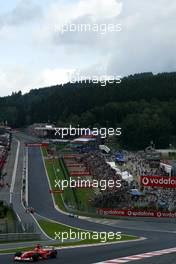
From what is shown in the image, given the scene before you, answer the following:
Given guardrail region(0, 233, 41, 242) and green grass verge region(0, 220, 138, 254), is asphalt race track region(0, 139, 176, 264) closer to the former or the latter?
green grass verge region(0, 220, 138, 254)

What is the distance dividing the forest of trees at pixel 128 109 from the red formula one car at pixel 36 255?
2263 inches

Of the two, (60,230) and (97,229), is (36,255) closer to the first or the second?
(60,230)

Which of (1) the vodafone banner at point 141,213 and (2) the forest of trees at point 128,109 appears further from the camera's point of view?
(2) the forest of trees at point 128,109

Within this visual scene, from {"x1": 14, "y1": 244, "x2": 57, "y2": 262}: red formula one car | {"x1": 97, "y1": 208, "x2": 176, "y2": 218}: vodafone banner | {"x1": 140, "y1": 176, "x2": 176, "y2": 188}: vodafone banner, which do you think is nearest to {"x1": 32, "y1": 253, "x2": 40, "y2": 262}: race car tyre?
{"x1": 14, "y1": 244, "x2": 57, "y2": 262}: red formula one car

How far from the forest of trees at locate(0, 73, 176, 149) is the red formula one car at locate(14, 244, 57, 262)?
189ft

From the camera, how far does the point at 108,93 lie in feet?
434

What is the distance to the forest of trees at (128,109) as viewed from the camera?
316ft

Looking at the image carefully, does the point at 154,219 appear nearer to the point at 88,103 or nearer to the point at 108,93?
the point at 88,103

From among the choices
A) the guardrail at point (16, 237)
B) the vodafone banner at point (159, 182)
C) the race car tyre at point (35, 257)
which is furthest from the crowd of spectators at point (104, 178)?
the race car tyre at point (35, 257)

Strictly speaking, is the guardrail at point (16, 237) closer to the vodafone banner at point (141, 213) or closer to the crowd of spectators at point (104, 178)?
the crowd of spectators at point (104, 178)

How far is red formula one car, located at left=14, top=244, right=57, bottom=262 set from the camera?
20750 millimetres

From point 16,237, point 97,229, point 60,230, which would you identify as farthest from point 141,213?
point 16,237

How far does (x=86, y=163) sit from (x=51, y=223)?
89.8 ft

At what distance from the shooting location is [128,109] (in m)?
119
